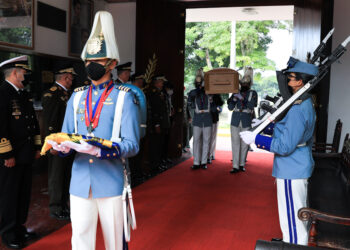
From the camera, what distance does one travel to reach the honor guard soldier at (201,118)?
6.76 meters

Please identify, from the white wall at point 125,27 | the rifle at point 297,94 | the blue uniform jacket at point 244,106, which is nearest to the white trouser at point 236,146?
the blue uniform jacket at point 244,106

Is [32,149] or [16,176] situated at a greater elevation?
[32,149]

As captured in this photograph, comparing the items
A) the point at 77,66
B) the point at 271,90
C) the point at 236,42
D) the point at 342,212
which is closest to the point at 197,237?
the point at 342,212

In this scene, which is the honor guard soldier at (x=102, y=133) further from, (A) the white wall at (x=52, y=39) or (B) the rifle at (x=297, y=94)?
(A) the white wall at (x=52, y=39)

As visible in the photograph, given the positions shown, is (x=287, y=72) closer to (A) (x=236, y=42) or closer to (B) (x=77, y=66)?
(B) (x=77, y=66)

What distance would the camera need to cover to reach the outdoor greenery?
611 inches

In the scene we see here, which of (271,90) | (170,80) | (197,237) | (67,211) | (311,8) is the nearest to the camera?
(197,237)

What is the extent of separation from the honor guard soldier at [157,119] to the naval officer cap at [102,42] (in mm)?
4551

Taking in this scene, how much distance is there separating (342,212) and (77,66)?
17.4 feet

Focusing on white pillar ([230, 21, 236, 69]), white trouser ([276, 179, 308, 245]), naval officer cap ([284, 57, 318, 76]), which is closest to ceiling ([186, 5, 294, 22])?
white pillar ([230, 21, 236, 69])

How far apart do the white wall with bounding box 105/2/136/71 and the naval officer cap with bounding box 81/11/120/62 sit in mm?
5922

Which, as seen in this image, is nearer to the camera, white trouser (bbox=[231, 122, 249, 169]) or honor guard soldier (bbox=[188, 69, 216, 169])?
white trouser (bbox=[231, 122, 249, 169])

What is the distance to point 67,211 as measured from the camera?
398 centimetres

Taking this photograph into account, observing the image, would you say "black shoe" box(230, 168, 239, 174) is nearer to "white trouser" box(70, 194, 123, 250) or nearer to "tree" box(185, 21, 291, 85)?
"white trouser" box(70, 194, 123, 250)
